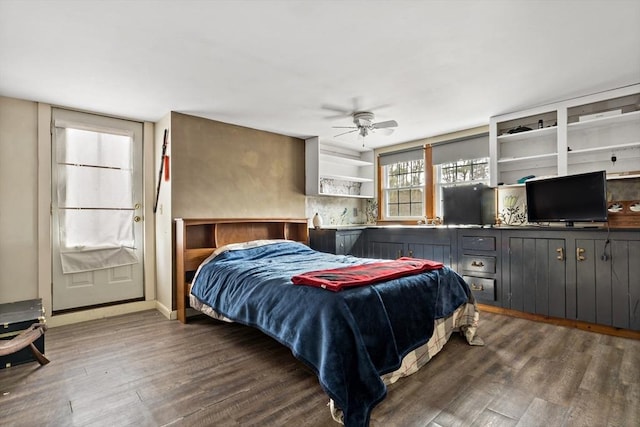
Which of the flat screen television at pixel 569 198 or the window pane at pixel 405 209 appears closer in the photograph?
the flat screen television at pixel 569 198

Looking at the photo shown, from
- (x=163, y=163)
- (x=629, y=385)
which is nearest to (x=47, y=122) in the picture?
(x=163, y=163)

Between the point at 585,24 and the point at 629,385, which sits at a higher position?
the point at 585,24

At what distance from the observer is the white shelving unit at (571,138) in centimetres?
337

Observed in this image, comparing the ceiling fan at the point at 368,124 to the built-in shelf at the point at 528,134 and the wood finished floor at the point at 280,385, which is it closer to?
the built-in shelf at the point at 528,134

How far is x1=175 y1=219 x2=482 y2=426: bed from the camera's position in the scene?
182 centimetres

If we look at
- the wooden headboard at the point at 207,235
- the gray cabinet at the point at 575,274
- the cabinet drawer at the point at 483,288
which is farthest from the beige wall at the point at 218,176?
the gray cabinet at the point at 575,274

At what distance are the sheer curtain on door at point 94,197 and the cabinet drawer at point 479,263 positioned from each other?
4.08 meters

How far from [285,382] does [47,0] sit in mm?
2728

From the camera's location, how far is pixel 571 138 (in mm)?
3732

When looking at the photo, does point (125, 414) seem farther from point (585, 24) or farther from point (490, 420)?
point (585, 24)

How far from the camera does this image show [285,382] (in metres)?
2.26

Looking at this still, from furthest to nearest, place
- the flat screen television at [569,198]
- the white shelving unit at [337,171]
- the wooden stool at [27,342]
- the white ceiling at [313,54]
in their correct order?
the white shelving unit at [337,171], the flat screen television at [569,198], the wooden stool at [27,342], the white ceiling at [313,54]

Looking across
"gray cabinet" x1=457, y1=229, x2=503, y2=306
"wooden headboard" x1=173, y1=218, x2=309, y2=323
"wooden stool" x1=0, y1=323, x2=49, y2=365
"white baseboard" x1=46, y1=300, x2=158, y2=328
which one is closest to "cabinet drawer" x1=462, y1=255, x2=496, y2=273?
"gray cabinet" x1=457, y1=229, x2=503, y2=306

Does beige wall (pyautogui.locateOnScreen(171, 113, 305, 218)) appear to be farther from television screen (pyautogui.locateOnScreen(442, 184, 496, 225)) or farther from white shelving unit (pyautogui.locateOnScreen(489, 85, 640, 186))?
white shelving unit (pyautogui.locateOnScreen(489, 85, 640, 186))
